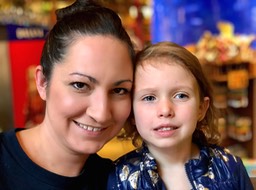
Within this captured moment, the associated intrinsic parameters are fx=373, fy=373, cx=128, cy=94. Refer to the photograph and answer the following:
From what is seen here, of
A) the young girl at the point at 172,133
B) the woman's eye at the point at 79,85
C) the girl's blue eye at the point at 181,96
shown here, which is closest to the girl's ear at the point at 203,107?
the young girl at the point at 172,133

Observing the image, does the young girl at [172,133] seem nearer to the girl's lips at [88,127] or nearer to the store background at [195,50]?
the girl's lips at [88,127]

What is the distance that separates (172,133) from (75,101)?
0.30 metres

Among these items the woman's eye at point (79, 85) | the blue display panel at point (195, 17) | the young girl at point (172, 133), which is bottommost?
the young girl at point (172, 133)

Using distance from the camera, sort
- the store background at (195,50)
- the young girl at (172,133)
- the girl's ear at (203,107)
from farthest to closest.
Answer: the store background at (195,50) < the girl's ear at (203,107) < the young girl at (172,133)

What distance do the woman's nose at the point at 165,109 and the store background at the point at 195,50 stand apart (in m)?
1.95

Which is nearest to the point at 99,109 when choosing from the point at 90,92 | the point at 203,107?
the point at 90,92

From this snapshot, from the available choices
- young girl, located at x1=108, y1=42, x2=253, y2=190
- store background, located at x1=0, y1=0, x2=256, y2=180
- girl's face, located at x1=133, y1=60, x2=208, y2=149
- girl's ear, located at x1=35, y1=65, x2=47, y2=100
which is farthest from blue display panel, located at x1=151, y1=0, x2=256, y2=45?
girl's ear, located at x1=35, y1=65, x2=47, y2=100

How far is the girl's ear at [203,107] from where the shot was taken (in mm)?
1225

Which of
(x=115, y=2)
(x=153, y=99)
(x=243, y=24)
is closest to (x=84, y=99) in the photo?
(x=153, y=99)

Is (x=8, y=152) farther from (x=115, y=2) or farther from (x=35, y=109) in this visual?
(x=115, y=2)

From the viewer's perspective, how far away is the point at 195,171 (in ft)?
3.90

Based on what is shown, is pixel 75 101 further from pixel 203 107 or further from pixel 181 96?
pixel 203 107

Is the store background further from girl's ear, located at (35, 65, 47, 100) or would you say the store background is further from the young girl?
girl's ear, located at (35, 65, 47, 100)

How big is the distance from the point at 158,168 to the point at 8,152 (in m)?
0.48
